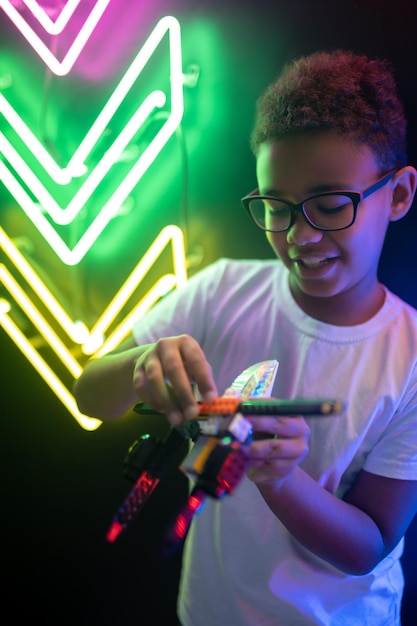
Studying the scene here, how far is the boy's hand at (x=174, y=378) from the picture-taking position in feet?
2.43

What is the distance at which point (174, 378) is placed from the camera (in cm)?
79

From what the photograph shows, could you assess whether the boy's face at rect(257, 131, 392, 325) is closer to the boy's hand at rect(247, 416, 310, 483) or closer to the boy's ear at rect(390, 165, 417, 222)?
the boy's ear at rect(390, 165, 417, 222)

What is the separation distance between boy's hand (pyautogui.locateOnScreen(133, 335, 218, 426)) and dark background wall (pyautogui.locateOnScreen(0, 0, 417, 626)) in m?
0.71

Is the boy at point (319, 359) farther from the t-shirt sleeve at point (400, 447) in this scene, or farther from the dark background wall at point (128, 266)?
the dark background wall at point (128, 266)

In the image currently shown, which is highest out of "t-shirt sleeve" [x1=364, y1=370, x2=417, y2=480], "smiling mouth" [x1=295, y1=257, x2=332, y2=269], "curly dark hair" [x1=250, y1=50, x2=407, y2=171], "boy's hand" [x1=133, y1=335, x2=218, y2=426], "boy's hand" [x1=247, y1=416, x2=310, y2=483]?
"curly dark hair" [x1=250, y1=50, x2=407, y2=171]

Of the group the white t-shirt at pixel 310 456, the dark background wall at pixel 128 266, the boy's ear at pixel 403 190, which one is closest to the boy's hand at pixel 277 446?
the white t-shirt at pixel 310 456

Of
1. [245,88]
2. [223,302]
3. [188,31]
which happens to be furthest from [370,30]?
[223,302]

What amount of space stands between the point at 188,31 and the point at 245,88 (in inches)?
8.0

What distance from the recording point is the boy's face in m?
0.97

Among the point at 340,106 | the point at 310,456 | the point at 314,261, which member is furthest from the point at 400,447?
the point at 340,106

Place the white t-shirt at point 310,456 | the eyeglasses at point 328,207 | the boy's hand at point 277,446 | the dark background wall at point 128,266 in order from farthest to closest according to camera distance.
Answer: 1. the dark background wall at point 128,266
2. the white t-shirt at point 310,456
3. the eyeglasses at point 328,207
4. the boy's hand at point 277,446

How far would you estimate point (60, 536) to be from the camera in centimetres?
177

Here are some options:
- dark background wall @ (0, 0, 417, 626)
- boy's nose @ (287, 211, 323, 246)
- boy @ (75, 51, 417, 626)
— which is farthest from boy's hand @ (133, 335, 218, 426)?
dark background wall @ (0, 0, 417, 626)

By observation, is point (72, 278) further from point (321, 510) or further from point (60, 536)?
point (321, 510)
